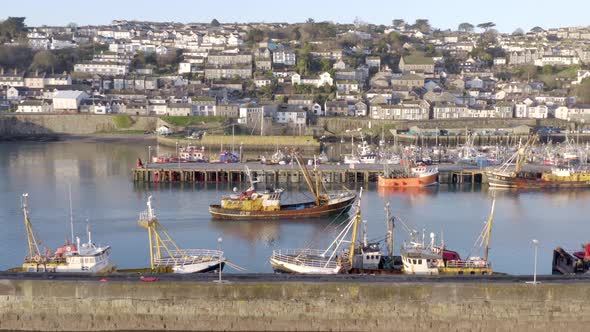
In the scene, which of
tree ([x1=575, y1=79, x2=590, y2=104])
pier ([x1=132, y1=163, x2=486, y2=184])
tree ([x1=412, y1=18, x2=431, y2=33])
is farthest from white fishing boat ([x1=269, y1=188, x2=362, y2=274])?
tree ([x1=412, y1=18, x2=431, y2=33])

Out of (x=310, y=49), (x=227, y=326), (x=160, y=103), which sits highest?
(x=310, y=49)

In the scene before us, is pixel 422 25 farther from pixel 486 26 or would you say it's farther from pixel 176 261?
pixel 176 261

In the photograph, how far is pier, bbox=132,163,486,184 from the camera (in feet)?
96.3

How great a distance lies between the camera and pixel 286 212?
73.9ft

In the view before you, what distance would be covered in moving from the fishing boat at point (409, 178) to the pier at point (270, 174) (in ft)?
2.32

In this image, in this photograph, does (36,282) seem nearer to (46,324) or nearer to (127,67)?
(46,324)

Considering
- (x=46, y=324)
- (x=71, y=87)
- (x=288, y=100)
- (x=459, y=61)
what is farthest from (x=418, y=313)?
(x=459, y=61)

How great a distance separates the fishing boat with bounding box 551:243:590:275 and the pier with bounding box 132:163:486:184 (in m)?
13.4

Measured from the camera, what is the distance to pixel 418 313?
12.9 meters

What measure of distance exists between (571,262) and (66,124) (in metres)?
34.4

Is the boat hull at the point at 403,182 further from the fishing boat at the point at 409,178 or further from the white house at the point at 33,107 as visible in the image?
the white house at the point at 33,107

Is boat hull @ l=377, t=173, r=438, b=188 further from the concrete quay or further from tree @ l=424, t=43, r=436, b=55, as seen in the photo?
tree @ l=424, t=43, r=436, b=55

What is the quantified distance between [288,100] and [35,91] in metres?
15.4

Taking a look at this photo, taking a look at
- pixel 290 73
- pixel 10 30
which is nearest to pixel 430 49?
pixel 290 73
